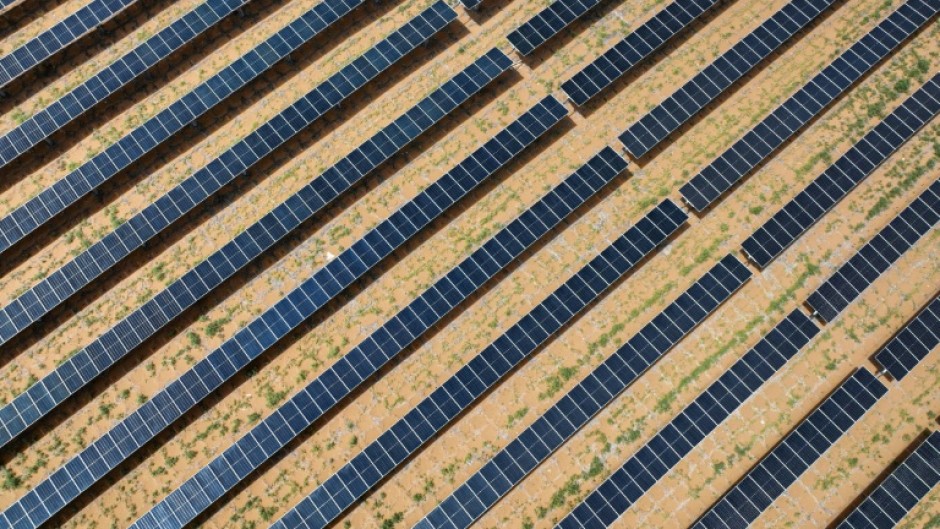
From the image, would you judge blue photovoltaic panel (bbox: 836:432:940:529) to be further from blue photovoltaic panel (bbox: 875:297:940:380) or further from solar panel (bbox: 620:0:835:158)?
solar panel (bbox: 620:0:835:158)

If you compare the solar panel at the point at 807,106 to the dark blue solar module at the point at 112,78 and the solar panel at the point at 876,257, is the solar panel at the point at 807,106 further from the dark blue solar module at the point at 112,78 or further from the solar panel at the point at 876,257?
the dark blue solar module at the point at 112,78

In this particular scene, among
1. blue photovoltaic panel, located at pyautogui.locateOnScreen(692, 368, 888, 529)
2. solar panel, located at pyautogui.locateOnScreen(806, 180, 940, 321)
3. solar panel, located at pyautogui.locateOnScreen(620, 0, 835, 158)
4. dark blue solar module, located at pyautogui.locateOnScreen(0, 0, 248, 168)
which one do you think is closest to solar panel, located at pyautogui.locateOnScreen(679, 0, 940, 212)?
solar panel, located at pyautogui.locateOnScreen(620, 0, 835, 158)

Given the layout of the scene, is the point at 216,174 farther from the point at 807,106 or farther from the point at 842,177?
the point at 842,177

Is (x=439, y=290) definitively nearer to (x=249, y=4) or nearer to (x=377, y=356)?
(x=377, y=356)

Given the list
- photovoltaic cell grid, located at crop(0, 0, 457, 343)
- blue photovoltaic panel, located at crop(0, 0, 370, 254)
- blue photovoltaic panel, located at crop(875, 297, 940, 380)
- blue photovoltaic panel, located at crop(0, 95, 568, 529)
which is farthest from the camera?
blue photovoltaic panel, located at crop(0, 0, 370, 254)

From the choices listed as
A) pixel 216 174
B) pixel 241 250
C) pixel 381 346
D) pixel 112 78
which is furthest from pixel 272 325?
pixel 112 78

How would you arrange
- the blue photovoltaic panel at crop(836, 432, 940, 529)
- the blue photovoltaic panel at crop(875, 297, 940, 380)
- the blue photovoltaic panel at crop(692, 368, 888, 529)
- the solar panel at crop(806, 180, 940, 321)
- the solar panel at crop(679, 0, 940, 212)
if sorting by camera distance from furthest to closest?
1. the solar panel at crop(679, 0, 940, 212)
2. the solar panel at crop(806, 180, 940, 321)
3. the blue photovoltaic panel at crop(875, 297, 940, 380)
4. the blue photovoltaic panel at crop(692, 368, 888, 529)
5. the blue photovoltaic panel at crop(836, 432, 940, 529)

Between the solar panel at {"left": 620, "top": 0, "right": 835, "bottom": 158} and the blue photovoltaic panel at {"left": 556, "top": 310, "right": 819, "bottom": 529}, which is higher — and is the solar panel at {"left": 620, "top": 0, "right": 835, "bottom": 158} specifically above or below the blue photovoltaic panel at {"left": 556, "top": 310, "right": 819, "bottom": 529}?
above

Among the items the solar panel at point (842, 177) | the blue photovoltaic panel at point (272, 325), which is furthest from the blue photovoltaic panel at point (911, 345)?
the blue photovoltaic panel at point (272, 325)
